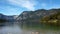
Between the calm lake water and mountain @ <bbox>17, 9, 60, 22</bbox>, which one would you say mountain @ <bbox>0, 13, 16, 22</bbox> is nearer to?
mountain @ <bbox>17, 9, 60, 22</bbox>

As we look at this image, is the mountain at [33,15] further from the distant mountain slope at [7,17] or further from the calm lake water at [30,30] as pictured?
the calm lake water at [30,30]

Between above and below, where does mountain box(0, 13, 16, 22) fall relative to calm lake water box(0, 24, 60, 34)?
above

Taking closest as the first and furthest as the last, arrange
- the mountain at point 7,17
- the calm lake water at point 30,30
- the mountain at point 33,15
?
the calm lake water at point 30,30 < the mountain at point 7,17 < the mountain at point 33,15

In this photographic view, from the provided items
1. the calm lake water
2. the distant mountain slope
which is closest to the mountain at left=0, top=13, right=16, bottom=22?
the distant mountain slope

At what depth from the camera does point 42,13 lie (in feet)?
25.1

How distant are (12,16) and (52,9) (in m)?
3.12

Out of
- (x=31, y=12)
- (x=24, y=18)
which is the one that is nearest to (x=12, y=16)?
(x=24, y=18)

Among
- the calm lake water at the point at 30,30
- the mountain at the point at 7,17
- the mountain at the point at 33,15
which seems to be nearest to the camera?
→ the calm lake water at the point at 30,30

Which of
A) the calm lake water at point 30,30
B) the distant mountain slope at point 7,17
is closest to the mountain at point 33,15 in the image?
the distant mountain slope at point 7,17

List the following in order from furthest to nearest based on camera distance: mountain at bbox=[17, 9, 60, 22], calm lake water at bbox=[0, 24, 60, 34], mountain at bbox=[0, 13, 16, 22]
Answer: mountain at bbox=[17, 9, 60, 22]
mountain at bbox=[0, 13, 16, 22]
calm lake water at bbox=[0, 24, 60, 34]

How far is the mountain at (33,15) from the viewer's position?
7.15 meters

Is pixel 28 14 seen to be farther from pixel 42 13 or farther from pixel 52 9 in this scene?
pixel 52 9

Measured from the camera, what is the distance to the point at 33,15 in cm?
761

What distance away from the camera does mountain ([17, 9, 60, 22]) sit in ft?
23.5
